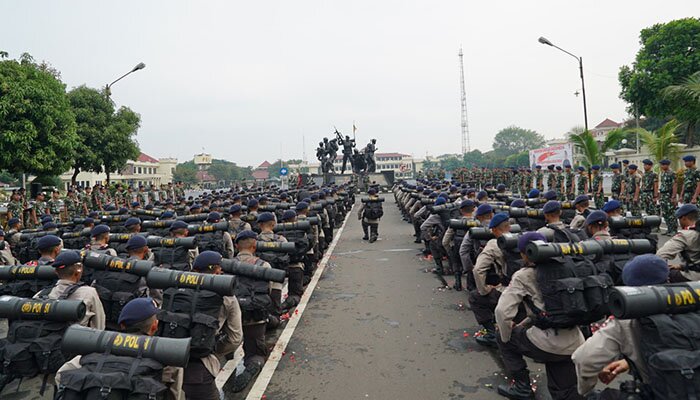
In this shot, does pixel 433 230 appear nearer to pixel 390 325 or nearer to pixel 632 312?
pixel 390 325

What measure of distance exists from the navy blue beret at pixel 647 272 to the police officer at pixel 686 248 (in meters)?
2.81

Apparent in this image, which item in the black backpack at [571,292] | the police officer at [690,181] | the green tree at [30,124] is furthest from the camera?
the green tree at [30,124]

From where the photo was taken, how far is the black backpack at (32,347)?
3.41 m

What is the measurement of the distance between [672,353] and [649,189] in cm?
A: 1160

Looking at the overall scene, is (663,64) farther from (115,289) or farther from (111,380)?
(111,380)

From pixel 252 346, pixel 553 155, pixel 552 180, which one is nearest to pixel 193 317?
pixel 252 346

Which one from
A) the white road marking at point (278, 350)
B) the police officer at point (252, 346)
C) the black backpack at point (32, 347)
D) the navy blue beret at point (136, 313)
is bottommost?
the white road marking at point (278, 350)

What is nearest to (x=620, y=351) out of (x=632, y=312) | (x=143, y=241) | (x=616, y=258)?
(x=632, y=312)

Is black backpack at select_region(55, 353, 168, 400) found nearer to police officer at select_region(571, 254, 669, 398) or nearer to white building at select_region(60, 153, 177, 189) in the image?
police officer at select_region(571, 254, 669, 398)

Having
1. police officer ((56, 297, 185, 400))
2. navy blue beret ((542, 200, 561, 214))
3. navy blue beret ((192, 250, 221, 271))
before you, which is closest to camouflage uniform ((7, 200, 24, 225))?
navy blue beret ((192, 250, 221, 271))

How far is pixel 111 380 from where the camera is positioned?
7.73ft

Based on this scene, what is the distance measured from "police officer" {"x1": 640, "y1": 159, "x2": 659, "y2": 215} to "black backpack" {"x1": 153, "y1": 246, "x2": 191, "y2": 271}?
37.9 feet

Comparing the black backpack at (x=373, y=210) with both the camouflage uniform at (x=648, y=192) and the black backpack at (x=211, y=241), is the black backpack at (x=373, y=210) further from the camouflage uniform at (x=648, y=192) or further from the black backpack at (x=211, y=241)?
the camouflage uniform at (x=648, y=192)

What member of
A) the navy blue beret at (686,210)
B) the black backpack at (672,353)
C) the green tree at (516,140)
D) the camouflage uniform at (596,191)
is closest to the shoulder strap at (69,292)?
the black backpack at (672,353)
